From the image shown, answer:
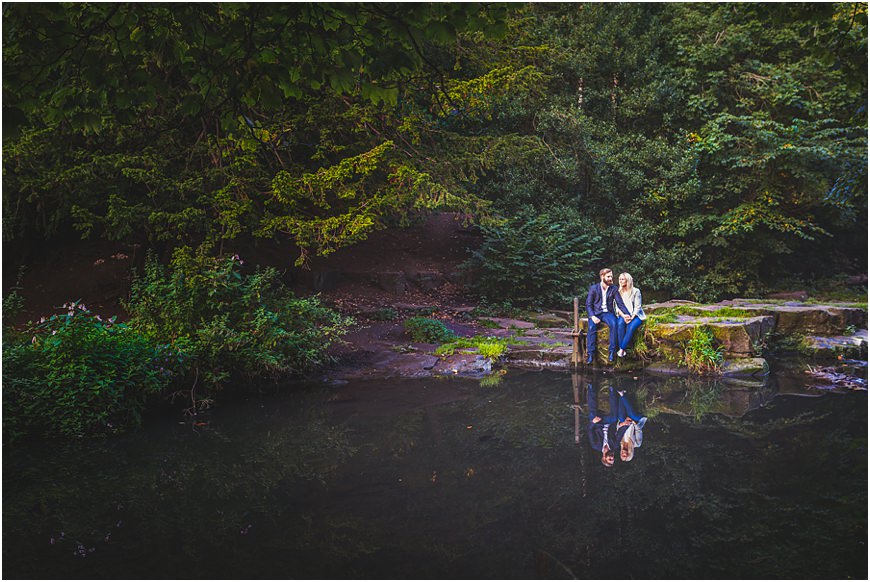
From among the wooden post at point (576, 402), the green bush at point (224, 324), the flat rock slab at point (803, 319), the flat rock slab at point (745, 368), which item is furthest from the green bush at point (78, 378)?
the flat rock slab at point (803, 319)

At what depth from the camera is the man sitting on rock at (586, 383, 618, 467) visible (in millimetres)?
5191

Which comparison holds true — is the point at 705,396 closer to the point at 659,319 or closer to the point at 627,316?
the point at 627,316

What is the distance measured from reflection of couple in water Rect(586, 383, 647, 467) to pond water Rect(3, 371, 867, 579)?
144 millimetres

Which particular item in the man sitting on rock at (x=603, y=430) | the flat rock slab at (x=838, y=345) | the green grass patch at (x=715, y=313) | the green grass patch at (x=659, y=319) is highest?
the green grass patch at (x=659, y=319)

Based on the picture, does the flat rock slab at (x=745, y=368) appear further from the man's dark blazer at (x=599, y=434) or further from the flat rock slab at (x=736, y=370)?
the man's dark blazer at (x=599, y=434)

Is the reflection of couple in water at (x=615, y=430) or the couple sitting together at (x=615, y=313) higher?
the couple sitting together at (x=615, y=313)

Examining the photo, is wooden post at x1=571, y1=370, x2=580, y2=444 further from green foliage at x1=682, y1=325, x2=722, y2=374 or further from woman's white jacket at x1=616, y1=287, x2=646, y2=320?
green foliage at x1=682, y1=325, x2=722, y2=374

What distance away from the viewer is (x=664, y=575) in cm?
320

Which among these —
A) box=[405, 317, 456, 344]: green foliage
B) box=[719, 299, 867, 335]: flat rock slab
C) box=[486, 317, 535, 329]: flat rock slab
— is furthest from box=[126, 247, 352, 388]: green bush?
box=[719, 299, 867, 335]: flat rock slab

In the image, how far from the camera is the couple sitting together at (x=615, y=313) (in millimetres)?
9281

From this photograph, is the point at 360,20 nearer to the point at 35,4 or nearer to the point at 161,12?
the point at 161,12

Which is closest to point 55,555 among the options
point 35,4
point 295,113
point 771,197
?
point 35,4

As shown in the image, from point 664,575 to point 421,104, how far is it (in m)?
13.6

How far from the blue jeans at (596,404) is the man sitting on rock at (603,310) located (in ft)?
4.38
